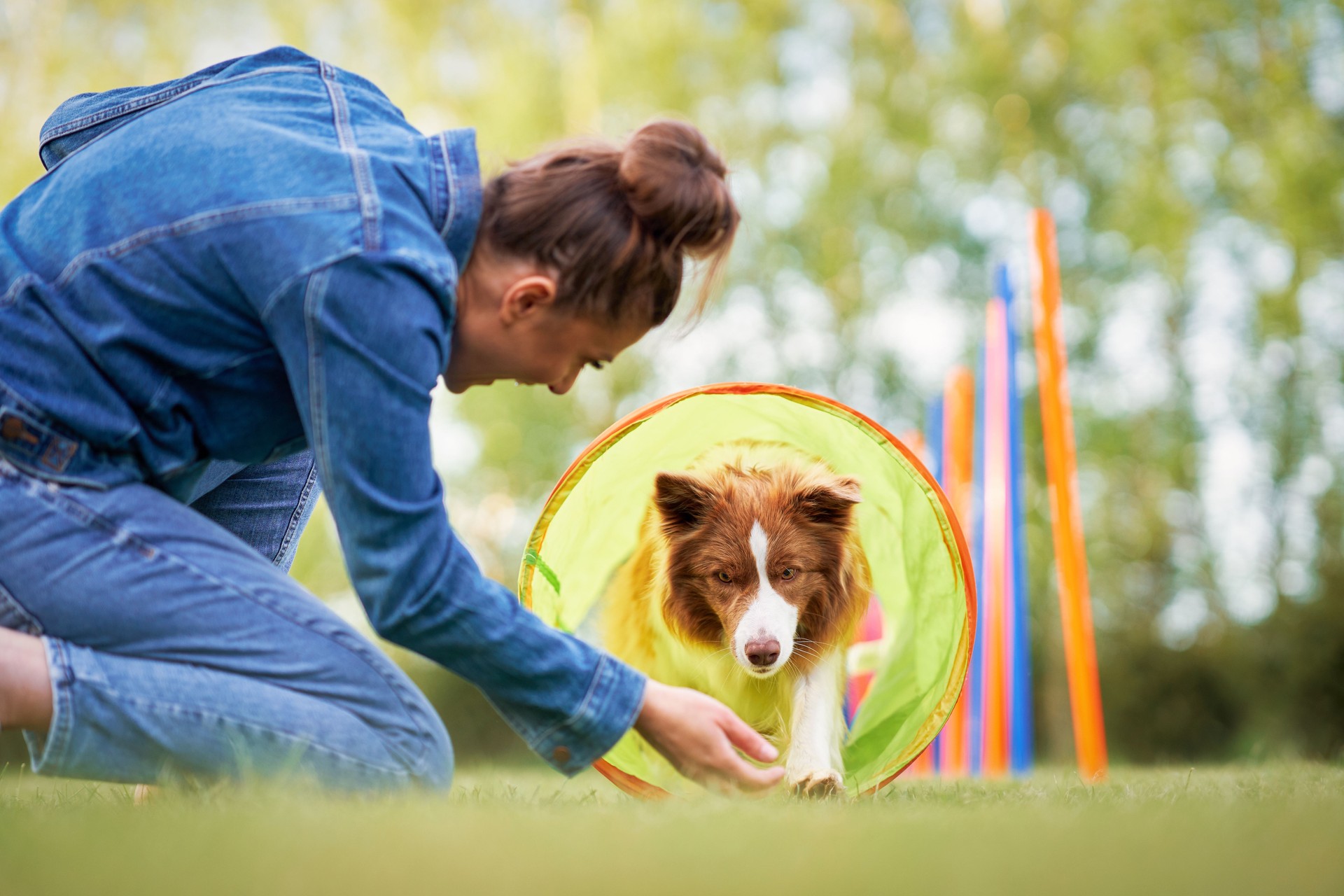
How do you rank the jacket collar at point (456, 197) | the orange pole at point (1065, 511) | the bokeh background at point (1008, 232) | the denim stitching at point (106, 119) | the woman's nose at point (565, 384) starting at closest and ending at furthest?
1. the jacket collar at point (456, 197)
2. the denim stitching at point (106, 119)
3. the woman's nose at point (565, 384)
4. the orange pole at point (1065, 511)
5. the bokeh background at point (1008, 232)

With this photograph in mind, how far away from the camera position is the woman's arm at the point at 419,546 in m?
1.52

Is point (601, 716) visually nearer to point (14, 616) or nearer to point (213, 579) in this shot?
point (213, 579)

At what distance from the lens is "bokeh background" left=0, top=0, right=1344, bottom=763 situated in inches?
372

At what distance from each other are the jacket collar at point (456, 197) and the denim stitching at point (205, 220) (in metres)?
0.17

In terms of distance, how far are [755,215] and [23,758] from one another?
826cm

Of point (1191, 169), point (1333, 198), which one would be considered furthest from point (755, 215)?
point (1333, 198)

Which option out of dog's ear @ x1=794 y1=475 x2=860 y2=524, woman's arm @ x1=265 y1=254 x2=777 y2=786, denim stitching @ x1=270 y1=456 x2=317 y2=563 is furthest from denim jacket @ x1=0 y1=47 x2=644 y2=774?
dog's ear @ x1=794 y1=475 x2=860 y2=524

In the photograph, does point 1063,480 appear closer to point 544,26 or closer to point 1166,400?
point 1166,400

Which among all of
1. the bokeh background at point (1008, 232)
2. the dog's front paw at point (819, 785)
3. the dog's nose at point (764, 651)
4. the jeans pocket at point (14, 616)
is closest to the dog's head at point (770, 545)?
the dog's nose at point (764, 651)

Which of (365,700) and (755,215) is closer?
(365,700)

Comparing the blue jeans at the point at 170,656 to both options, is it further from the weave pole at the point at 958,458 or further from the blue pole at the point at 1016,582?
the weave pole at the point at 958,458

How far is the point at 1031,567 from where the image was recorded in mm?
10062

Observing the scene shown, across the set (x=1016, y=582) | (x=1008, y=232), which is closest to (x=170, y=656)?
(x=1016, y=582)

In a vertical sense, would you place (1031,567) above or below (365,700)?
above
